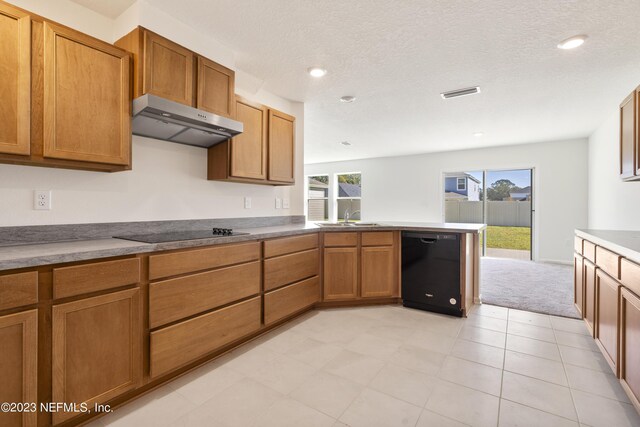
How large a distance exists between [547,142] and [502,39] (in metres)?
4.75

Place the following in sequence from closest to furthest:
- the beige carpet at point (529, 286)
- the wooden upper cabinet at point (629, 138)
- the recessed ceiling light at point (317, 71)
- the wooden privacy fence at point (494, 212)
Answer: the wooden upper cabinet at point (629, 138), the recessed ceiling light at point (317, 71), the beige carpet at point (529, 286), the wooden privacy fence at point (494, 212)

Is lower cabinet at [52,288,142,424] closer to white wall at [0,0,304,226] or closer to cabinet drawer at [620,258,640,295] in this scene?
white wall at [0,0,304,226]

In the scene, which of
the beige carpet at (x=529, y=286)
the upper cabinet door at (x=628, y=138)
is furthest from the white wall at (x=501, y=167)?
the upper cabinet door at (x=628, y=138)

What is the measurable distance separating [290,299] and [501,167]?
5756 mm

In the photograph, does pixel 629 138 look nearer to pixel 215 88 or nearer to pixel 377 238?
pixel 377 238

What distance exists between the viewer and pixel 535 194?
20.0 feet

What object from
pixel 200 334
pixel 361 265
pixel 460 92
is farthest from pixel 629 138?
pixel 200 334

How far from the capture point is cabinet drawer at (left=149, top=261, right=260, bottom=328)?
5.99 ft

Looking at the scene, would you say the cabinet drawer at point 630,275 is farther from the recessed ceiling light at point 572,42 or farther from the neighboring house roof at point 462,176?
the neighboring house roof at point 462,176

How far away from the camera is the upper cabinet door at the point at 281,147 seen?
125 inches

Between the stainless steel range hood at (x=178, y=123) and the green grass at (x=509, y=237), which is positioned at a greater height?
the stainless steel range hood at (x=178, y=123)

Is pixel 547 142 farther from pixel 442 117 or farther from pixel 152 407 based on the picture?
A: pixel 152 407

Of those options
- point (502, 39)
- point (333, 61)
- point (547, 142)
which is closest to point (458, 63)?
point (502, 39)

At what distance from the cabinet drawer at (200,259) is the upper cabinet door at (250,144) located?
0.79 meters
